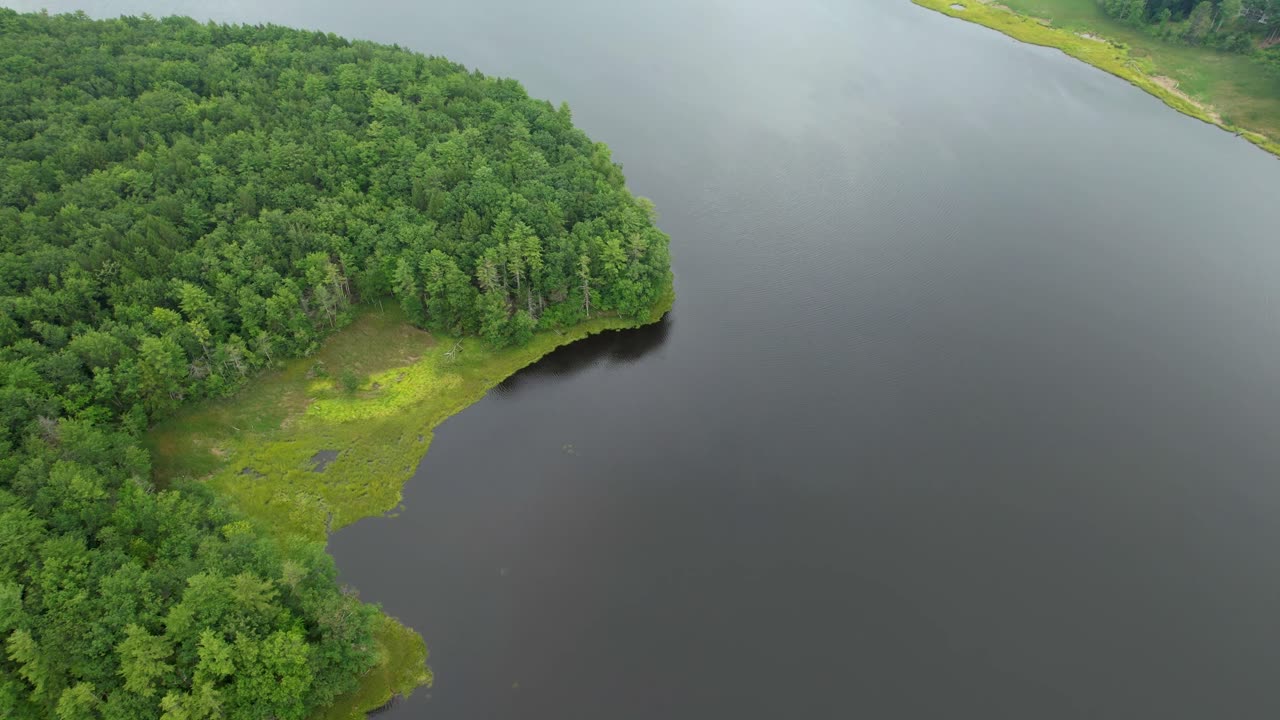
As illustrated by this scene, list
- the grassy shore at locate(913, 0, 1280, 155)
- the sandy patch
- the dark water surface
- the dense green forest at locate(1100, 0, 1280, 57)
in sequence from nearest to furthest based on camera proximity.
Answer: the dark water surface → the grassy shore at locate(913, 0, 1280, 155) → the sandy patch → the dense green forest at locate(1100, 0, 1280, 57)

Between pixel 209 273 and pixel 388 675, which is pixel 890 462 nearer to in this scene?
pixel 388 675

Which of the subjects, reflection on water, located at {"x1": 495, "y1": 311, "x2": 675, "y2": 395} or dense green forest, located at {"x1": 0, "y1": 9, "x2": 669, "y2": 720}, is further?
reflection on water, located at {"x1": 495, "y1": 311, "x2": 675, "y2": 395}

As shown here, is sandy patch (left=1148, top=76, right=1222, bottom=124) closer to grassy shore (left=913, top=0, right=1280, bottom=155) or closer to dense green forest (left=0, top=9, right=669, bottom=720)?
grassy shore (left=913, top=0, right=1280, bottom=155)

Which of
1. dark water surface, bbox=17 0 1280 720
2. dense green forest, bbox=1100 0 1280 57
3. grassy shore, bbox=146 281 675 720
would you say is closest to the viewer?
dark water surface, bbox=17 0 1280 720

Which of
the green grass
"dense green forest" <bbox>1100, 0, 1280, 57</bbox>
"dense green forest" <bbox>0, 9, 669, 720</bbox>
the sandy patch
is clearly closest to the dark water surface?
the green grass

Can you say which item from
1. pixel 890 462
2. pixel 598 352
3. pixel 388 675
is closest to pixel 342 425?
pixel 598 352
